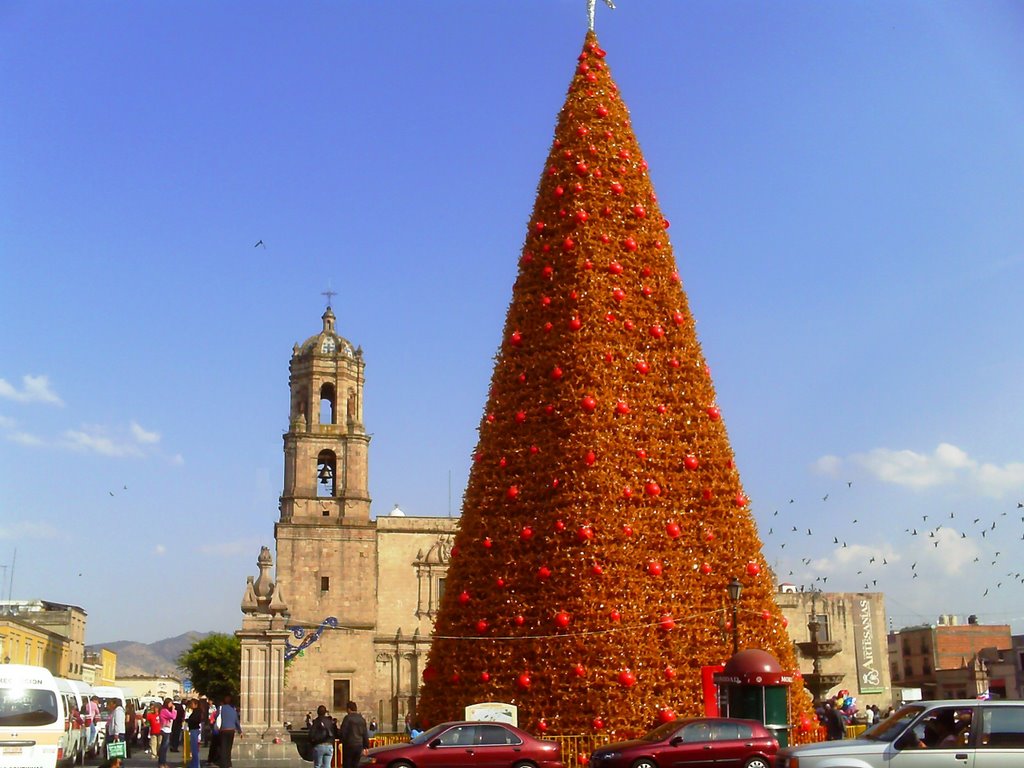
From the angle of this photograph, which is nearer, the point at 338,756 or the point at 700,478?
the point at 700,478

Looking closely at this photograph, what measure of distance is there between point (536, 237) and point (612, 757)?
24.3 ft

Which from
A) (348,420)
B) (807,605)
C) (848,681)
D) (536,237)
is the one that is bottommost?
(848,681)

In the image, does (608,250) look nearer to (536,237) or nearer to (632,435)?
(536,237)

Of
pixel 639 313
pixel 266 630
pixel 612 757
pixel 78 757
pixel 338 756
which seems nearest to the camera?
pixel 612 757

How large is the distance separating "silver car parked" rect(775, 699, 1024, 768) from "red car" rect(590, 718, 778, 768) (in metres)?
2.76

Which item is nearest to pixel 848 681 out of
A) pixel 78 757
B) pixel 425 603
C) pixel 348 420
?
pixel 425 603

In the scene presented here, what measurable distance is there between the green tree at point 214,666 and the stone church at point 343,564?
58.8 ft

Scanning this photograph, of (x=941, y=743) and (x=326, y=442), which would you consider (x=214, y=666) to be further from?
(x=941, y=743)

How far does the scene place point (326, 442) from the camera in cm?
5362

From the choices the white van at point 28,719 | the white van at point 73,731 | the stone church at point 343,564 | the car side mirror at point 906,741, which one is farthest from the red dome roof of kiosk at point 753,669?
the stone church at point 343,564

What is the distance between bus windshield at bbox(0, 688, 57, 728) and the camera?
14258 millimetres

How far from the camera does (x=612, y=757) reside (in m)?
13.5

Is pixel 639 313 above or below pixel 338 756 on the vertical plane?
above

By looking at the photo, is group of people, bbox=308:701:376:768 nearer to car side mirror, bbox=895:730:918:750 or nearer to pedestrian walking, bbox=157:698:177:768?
pedestrian walking, bbox=157:698:177:768
